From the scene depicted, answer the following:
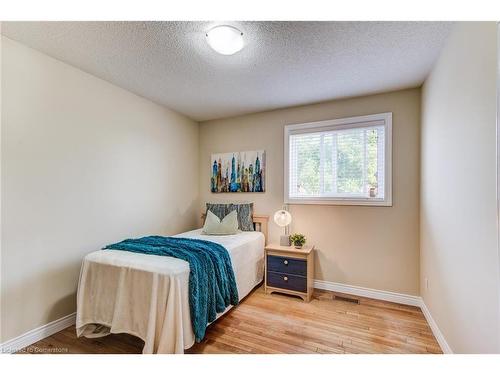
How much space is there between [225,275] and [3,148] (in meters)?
2.04

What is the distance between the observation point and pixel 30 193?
1996 millimetres

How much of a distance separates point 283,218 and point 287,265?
22.9 inches

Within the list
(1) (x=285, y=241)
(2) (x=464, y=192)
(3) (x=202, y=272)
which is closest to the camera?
(2) (x=464, y=192)

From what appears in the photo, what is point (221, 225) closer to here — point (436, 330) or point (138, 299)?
point (138, 299)

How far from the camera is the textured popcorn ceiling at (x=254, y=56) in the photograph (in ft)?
5.79

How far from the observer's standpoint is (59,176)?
7.20 ft

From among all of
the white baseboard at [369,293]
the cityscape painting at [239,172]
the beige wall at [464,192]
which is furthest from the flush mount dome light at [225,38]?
the white baseboard at [369,293]

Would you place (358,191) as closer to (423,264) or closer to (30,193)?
(423,264)

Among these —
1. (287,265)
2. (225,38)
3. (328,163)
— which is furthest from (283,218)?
(225,38)

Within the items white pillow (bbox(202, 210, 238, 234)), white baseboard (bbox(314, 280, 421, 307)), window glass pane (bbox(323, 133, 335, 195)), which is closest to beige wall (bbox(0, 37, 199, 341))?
white pillow (bbox(202, 210, 238, 234))

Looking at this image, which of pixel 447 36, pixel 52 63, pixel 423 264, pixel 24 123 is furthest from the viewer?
pixel 423 264

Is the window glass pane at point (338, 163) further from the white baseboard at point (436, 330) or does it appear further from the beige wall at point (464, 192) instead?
the white baseboard at point (436, 330)

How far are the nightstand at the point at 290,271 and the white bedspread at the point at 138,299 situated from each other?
1.37m
